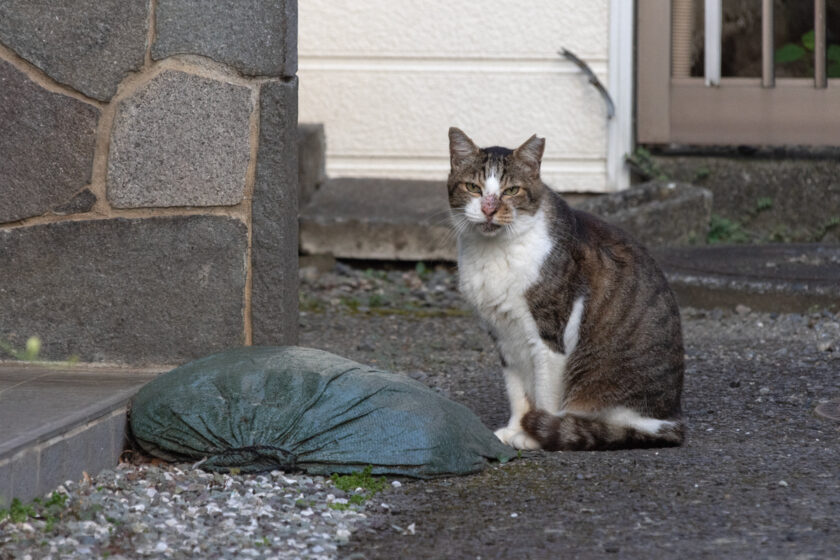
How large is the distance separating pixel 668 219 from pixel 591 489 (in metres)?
4.02

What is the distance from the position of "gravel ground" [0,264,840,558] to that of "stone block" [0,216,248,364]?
579 millimetres

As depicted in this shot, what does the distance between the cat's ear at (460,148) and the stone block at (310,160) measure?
3229mm

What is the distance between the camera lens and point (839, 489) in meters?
3.31

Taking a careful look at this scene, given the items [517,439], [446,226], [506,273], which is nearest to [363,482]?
[517,439]

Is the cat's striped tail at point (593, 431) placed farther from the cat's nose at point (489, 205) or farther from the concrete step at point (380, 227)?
the concrete step at point (380, 227)

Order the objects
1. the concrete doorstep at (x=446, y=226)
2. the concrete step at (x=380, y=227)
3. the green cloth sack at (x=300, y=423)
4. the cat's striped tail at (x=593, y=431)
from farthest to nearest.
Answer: the concrete step at (x=380, y=227) < the concrete doorstep at (x=446, y=226) < the cat's striped tail at (x=593, y=431) < the green cloth sack at (x=300, y=423)

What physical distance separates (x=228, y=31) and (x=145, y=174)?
1.73 feet

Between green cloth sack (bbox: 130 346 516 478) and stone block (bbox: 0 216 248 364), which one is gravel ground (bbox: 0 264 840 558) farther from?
stone block (bbox: 0 216 248 364)

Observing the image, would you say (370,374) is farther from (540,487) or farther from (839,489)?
(839,489)

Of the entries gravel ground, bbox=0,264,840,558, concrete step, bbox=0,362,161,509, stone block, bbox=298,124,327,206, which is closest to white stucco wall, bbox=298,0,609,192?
stone block, bbox=298,124,327,206

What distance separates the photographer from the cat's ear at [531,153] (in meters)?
4.11

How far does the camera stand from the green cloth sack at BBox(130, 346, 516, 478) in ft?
11.4

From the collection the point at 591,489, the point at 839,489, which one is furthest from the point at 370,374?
the point at 839,489

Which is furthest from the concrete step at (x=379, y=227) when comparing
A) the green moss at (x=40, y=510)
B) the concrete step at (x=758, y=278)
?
the green moss at (x=40, y=510)
